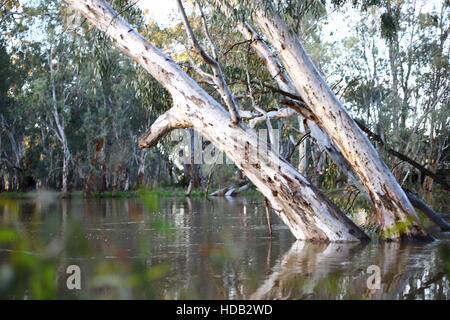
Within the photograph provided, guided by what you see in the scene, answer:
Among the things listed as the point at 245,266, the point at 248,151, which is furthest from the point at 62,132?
the point at 245,266

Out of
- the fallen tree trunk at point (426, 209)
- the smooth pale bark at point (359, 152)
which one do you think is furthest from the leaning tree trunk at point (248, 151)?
the fallen tree trunk at point (426, 209)

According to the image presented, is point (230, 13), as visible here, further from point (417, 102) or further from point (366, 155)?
point (417, 102)

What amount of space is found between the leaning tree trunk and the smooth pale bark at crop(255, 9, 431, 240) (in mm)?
459

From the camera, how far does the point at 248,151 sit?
26.1 feet

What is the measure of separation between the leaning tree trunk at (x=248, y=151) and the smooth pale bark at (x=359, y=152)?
0.46m

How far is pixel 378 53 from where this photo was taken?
26.1 metres

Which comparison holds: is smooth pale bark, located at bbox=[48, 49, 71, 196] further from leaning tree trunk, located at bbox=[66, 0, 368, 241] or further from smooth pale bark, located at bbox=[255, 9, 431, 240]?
smooth pale bark, located at bbox=[255, 9, 431, 240]

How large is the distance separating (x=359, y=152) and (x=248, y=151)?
1372 millimetres

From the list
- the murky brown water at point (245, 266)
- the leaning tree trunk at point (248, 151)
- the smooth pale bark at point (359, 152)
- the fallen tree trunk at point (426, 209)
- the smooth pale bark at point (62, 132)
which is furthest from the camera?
the smooth pale bark at point (62, 132)

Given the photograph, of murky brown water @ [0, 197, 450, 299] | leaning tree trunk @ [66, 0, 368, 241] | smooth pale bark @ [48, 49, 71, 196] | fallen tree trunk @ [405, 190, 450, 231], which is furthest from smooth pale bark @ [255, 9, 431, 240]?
smooth pale bark @ [48, 49, 71, 196]

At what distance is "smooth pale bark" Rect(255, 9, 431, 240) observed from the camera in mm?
8047

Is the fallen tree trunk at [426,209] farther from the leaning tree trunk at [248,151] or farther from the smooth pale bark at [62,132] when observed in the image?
the smooth pale bark at [62,132]

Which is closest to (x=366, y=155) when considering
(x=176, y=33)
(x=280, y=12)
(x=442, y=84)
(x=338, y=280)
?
(x=280, y=12)

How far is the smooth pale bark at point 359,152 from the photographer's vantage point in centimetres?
805
